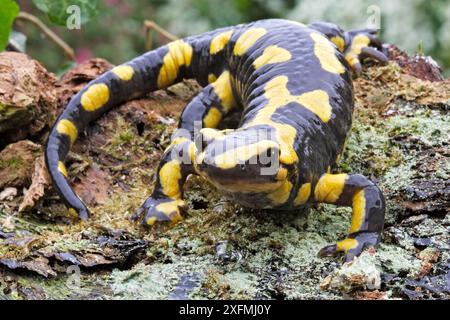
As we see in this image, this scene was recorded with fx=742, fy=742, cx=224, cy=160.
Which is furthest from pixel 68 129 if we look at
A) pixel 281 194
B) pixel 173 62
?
pixel 281 194

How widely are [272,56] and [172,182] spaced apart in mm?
815

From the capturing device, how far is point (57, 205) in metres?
3.05

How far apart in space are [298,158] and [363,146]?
627mm

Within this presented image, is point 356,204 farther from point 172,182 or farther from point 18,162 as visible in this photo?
point 18,162

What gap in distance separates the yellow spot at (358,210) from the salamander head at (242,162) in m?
0.35

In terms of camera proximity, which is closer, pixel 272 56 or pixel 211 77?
pixel 272 56

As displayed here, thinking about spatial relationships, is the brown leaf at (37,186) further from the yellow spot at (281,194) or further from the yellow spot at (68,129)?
the yellow spot at (281,194)

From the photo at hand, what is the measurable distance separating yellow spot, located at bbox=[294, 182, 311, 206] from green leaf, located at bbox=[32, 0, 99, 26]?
1.70 m

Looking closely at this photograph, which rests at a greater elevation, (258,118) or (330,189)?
(258,118)

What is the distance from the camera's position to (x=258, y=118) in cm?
290

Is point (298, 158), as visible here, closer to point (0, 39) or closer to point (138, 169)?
point (138, 169)

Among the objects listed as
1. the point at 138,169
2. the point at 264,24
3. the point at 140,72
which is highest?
the point at 264,24

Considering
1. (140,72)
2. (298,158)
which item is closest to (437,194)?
(298,158)

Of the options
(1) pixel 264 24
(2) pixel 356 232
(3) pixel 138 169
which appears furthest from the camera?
(1) pixel 264 24
